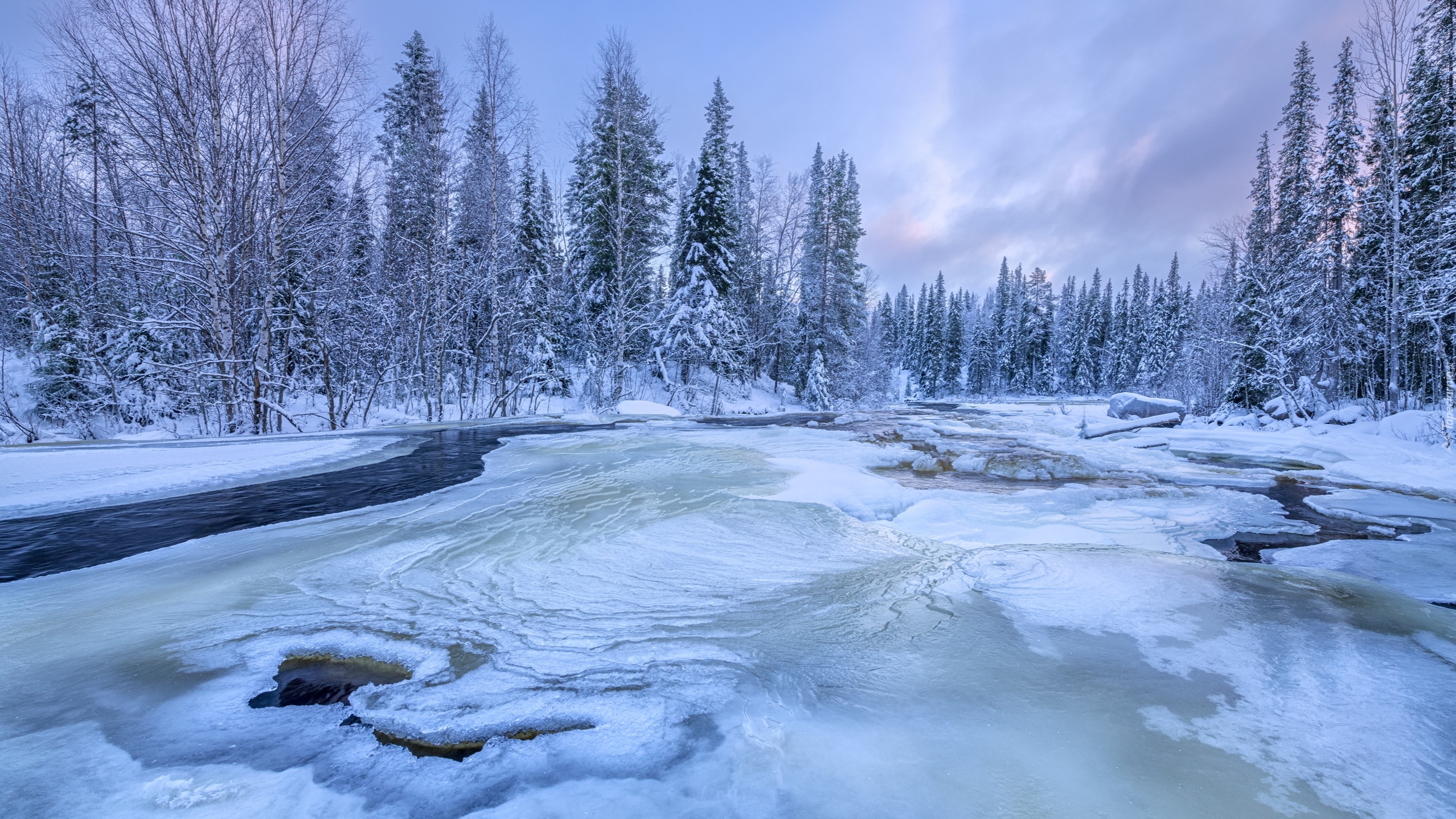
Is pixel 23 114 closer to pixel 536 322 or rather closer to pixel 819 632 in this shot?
pixel 536 322

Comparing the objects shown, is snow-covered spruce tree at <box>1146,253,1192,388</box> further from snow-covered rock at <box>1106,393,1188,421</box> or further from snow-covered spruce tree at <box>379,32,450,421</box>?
snow-covered spruce tree at <box>379,32,450,421</box>

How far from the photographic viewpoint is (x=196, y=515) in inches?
181

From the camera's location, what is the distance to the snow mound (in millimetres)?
17562

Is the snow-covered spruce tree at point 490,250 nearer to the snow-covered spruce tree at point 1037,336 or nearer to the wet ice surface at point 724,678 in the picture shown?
the wet ice surface at point 724,678

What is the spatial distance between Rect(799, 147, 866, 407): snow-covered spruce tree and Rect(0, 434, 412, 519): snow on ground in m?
20.4

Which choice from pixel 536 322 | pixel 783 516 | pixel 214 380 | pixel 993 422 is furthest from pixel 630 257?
pixel 783 516

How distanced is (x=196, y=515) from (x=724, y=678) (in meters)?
5.27

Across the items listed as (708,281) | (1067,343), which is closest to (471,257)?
(708,281)

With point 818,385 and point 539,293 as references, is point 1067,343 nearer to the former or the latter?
point 818,385

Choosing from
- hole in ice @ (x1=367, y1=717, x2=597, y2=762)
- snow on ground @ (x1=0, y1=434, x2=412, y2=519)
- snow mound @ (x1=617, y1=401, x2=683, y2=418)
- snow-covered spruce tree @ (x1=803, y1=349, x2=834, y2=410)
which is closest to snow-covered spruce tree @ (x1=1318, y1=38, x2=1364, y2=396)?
snow-covered spruce tree @ (x1=803, y1=349, x2=834, y2=410)

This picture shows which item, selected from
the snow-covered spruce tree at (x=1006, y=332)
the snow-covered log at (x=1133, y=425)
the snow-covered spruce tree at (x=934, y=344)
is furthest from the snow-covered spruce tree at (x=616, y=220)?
the snow-covered spruce tree at (x=1006, y=332)

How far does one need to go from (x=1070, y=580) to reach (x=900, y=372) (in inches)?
2790

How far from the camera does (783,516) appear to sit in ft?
15.6

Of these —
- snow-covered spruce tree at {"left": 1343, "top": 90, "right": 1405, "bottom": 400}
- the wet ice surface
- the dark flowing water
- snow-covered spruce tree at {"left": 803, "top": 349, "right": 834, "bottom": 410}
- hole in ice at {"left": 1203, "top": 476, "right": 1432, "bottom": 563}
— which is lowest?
hole in ice at {"left": 1203, "top": 476, "right": 1432, "bottom": 563}
